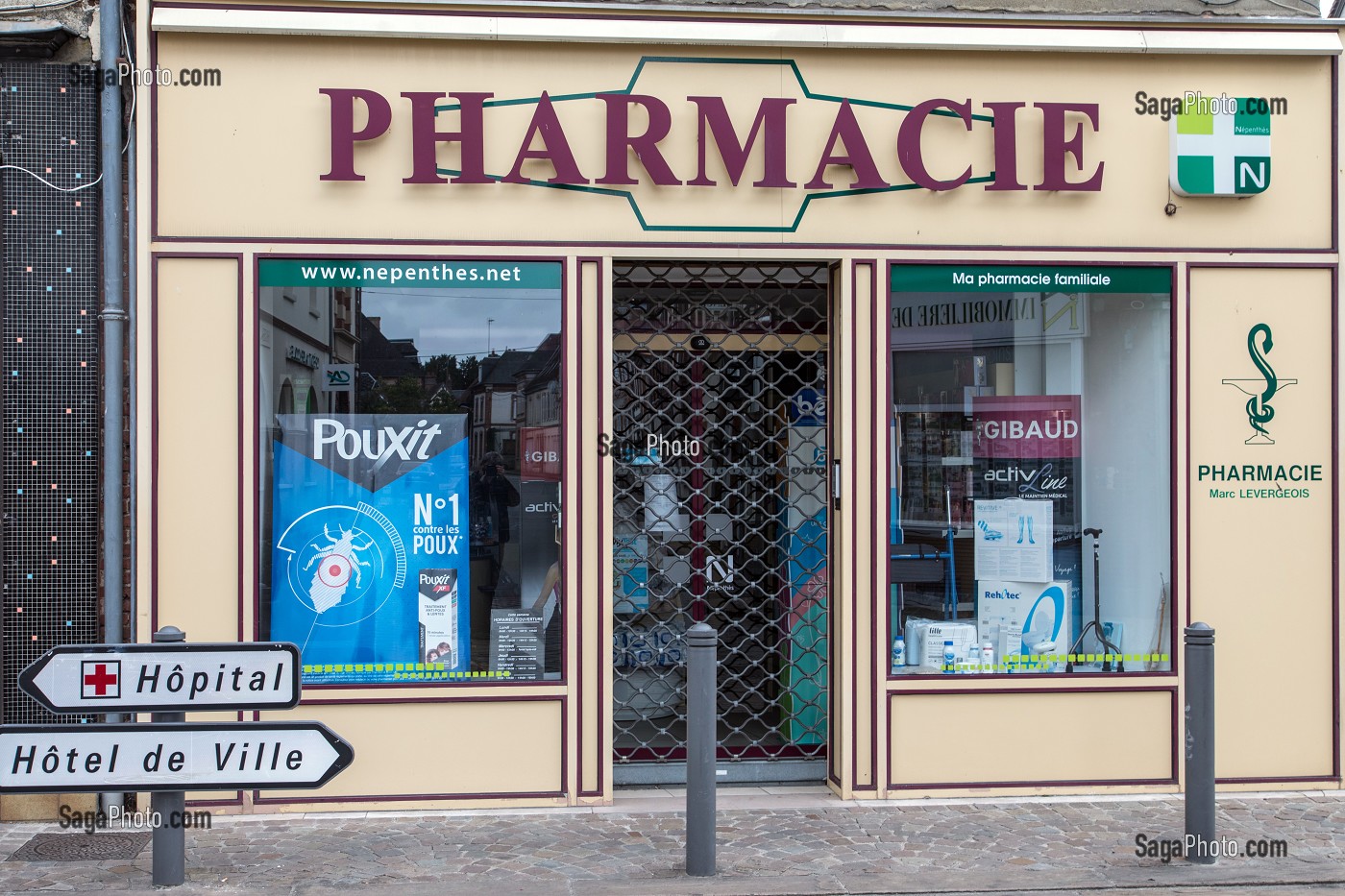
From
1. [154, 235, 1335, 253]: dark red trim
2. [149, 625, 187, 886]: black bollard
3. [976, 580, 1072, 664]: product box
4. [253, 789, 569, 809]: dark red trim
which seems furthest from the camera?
[976, 580, 1072, 664]: product box

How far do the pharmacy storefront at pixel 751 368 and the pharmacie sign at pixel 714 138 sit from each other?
2 centimetres

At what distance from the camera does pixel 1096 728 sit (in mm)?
7184

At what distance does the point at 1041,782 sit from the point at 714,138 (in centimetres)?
403

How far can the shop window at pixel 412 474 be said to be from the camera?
22.8ft

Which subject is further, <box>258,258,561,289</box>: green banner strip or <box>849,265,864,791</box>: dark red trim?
<box>849,265,864,791</box>: dark red trim

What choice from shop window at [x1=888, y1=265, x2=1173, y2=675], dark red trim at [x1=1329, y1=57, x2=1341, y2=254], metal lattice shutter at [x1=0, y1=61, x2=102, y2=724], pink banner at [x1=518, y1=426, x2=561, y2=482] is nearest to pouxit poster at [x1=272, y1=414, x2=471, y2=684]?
pink banner at [x1=518, y1=426, x2=561, y2=482]

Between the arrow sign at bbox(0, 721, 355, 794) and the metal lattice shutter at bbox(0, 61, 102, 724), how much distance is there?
1623mm

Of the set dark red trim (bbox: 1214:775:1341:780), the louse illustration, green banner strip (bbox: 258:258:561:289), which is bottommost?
dark red trim (bbox: 1214:775:1341:780)

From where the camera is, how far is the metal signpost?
520 cm

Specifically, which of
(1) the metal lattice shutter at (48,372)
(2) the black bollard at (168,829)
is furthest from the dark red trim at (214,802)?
(2) the black bollard at (168,829)

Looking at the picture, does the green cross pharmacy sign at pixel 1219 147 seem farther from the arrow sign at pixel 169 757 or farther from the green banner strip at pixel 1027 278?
the arrow sign at pixel 169 757

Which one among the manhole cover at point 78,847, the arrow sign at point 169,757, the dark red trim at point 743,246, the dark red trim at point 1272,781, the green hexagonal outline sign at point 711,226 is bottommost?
the manhole cover at point 78,847

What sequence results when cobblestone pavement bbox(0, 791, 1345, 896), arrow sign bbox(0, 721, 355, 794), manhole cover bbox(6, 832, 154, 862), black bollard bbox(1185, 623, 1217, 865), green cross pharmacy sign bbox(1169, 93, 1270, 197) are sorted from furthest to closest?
1. green cross pharmacy sign bbox(1169, 93, 1270, 197)
2. manhole cover bbox(6, 832, 154, 862)
3. black bollard bbox(1185, 623, 1217, 865)
4. cobblestone pavement bbox(0, 791, 1345, 896)
5. arrow sign bbox(0, 721, 355, 794)

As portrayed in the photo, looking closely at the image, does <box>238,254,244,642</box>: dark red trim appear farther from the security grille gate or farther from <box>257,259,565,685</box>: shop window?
the security grille gate
